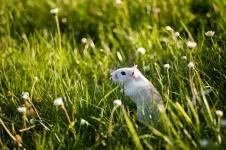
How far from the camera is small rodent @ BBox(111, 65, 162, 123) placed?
2795mm

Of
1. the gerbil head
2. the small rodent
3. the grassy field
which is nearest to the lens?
the grassy field

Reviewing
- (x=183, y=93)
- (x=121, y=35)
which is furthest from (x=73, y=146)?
(x=121, y=35)

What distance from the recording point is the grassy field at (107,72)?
264 centimetres

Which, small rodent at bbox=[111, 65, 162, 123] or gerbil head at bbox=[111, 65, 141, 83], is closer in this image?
small rodent at bbox=[111, 65, 162, 123]

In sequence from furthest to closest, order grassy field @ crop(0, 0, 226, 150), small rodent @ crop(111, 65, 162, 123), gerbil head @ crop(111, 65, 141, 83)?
gerbil head @ crop(111, 65, 141, 83) → small rodent @ crop(111, 65, 162, 123) → grassy field @ crop(0, 0, 226, 150)

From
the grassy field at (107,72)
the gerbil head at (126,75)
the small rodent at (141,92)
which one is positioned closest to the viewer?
the grassy field at (107,72)

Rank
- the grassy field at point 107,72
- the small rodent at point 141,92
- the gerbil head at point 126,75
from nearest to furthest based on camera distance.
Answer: the grassy field at point 107,72 → the small rodent at point 141,92 → the gerbil head at point 126,75

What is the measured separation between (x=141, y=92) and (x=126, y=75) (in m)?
0.30

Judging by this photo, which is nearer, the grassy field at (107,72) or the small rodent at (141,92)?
the grassy field at (107,72)

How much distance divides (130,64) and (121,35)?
1.92ft

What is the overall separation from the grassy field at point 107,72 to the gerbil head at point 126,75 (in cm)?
8

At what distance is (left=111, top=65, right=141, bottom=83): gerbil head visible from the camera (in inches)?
125

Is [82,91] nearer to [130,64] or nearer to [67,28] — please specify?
[130,64]

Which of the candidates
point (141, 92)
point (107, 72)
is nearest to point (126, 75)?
point (141, 92)
